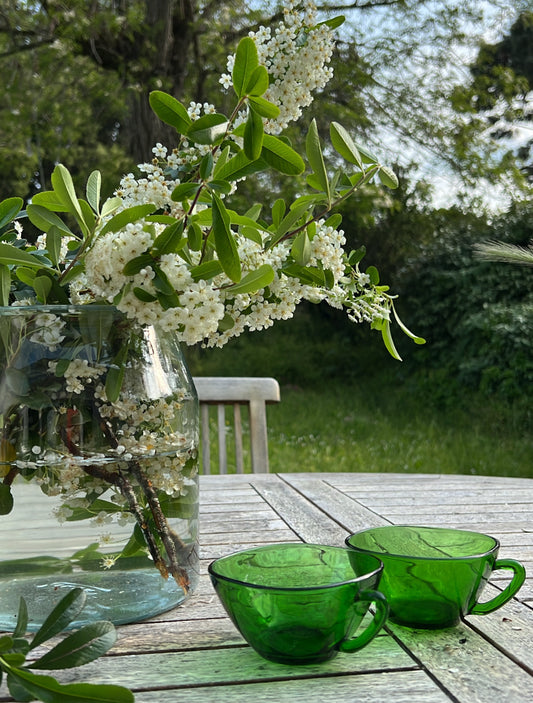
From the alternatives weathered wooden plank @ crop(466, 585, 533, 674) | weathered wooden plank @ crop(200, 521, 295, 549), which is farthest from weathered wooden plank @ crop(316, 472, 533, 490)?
weathered wooden plank @ crop(466, 585, 533, 674)

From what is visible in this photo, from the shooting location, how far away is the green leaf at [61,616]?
1.72ft

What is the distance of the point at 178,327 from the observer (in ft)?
2.16

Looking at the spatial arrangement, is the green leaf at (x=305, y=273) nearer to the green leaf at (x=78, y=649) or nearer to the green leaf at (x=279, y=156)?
the green leaf at (x=279, y=156)

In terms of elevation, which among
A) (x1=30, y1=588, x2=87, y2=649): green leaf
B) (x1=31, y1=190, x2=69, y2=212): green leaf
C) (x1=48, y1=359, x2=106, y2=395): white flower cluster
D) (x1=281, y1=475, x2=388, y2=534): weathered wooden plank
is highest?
(x1=31, y1=190, x2=69, y2=212): green leaf

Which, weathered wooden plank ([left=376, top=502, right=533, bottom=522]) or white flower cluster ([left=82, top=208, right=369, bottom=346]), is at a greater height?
white flower cluster ([left=82, top=208, right=369, bottom=346])

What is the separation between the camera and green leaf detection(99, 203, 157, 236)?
63cm

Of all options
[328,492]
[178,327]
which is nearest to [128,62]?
[328,492]

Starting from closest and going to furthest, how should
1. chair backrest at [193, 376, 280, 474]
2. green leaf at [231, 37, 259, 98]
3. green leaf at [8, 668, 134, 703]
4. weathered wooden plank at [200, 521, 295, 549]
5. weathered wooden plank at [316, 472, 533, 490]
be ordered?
green leaf at [8, 668, 134, 703] < green leaf at [231, 37, 259, 98] < weathered wooden plank at [200, 521, 295, 549] < weathered wooden plank at [316, 472, 533, 490] < chair backrest at [193, 376, 280, 474]

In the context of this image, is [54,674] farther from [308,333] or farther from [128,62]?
[308,333]

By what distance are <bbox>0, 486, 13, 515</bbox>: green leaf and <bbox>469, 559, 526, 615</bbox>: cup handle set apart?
412mm

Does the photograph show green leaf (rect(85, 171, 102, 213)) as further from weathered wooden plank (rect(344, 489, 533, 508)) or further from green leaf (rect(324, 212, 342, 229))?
weathered wooden plank (rect(344, 489, 533, 508))

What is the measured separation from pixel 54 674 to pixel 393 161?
5476mm

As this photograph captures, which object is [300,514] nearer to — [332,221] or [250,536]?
[250,536]

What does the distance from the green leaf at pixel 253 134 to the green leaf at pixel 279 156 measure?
0.13 ft
